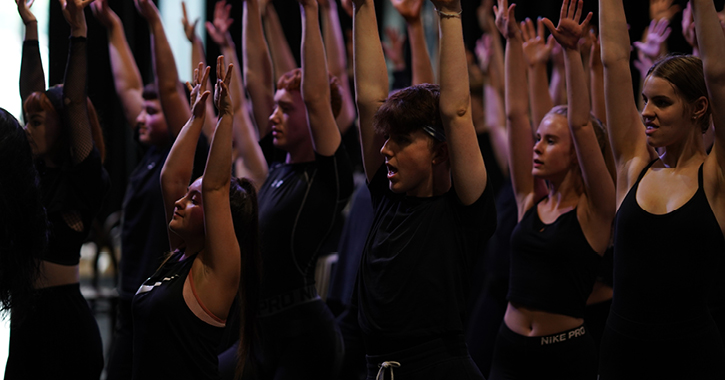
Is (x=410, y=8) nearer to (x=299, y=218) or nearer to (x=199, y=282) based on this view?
(x=299, y=218)

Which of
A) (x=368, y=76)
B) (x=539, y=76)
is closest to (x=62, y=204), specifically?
(x=368, y=76)

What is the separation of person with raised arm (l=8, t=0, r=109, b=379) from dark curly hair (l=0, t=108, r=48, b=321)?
0.47m

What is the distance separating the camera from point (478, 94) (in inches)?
181

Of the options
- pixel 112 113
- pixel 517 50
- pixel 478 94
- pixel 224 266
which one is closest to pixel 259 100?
pixel 517 50

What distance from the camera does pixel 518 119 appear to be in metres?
2.56

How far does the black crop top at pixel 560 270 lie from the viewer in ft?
7.38

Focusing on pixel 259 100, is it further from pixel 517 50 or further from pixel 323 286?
pixel 323 286

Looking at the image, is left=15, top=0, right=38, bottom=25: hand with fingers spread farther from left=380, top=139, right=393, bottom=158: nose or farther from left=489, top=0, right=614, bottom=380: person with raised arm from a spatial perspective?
left=489, top=0, right=614, bottom=380: person with raised arm

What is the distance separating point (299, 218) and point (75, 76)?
0.88 m

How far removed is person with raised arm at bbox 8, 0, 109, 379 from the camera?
2223 millimetres

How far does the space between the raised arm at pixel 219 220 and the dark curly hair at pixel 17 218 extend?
16.5 inches

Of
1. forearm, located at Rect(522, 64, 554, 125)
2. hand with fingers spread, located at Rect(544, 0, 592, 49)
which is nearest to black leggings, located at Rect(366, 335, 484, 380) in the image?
hand with fingers spread, located at Rect(544, 0, 592, 49)

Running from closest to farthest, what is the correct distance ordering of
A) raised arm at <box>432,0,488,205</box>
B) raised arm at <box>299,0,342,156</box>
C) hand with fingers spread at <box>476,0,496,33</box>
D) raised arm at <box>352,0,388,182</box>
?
raised arm at <box>432,0,488,205</box>, raised arm at <box>352,0,388,182</box>, raised arm at <box>299,0,342,156</box>, hand with fingers spread at <box>476,0,496,33</box>

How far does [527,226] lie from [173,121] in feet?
4.33
